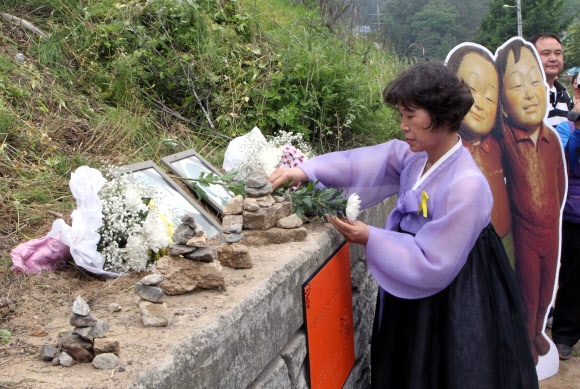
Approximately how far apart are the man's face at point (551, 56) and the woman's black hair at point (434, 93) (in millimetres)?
2467

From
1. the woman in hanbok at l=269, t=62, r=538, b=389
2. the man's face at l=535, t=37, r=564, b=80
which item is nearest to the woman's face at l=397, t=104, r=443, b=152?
the woman in hanbok at l=269, t=62, r=538, b=389

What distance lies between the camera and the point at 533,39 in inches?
201

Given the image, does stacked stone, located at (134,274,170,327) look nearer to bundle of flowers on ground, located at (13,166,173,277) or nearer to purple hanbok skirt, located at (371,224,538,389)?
bundle of flowers on ground, located at (13,166,173,277)

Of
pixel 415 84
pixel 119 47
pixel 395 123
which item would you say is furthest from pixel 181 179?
pixel 395 123


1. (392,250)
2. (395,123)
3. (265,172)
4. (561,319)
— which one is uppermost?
(265,172)

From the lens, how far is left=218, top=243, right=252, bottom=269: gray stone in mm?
2389

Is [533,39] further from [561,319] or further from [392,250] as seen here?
[392,250]

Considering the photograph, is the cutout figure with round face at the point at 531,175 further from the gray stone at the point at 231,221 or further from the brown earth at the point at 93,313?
the brown earth at the point at 93,313

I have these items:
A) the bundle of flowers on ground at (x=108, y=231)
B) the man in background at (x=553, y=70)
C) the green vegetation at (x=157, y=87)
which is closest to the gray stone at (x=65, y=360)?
the bundle of flowers on ground at (x=108, y=231)

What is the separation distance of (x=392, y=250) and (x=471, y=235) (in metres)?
0.32

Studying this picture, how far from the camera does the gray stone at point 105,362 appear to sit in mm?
1682

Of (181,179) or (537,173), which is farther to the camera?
(537,173)

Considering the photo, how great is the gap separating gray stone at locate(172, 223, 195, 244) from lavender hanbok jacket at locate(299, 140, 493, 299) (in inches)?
33.7

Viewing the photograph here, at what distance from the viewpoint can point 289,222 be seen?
2.76 m
